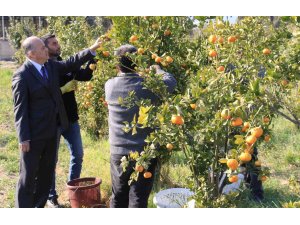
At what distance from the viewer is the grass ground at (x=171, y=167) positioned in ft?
13.0

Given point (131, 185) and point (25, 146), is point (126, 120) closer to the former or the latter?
point (131, 185)

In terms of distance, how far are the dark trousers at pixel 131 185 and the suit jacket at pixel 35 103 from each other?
0.65 metres

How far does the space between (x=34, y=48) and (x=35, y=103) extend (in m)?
0.44

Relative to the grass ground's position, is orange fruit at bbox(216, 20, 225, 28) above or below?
above

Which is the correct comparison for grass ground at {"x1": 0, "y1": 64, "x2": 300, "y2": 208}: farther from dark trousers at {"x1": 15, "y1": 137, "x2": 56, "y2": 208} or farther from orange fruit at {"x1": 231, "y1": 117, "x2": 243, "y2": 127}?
orange fruit at {"x1": 231, "y1": 117, "x2": 243, "y2": 127}

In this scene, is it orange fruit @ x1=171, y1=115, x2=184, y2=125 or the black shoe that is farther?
the black shoe

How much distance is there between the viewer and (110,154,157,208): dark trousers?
2.88 meters

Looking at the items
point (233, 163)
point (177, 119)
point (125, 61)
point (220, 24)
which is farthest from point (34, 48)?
point (233, 163)

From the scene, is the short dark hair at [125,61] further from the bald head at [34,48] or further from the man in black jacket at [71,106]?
the man in black jacket at [71,106]

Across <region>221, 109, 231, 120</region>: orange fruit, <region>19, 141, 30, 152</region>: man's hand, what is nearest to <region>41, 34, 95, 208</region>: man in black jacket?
<region>19, 141, 30, 152</region>: man's hand

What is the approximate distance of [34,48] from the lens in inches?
126

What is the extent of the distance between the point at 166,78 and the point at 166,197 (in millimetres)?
999

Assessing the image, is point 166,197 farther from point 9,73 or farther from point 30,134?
point 9,73
